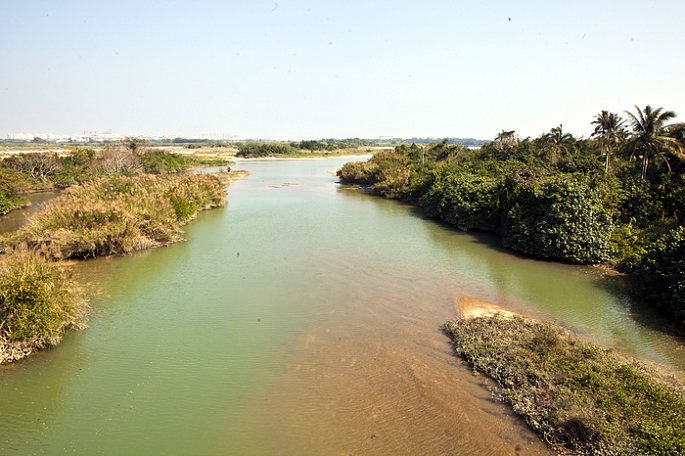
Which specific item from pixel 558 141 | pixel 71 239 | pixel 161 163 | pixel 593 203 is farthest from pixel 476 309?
pixel 161 163

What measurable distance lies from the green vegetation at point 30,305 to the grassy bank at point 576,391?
10.1m

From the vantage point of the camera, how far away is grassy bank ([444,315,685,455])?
22.2 ft

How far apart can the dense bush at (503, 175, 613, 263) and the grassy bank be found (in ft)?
25.6

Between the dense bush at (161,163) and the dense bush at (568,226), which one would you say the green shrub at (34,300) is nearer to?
the dense bush at (568,226)

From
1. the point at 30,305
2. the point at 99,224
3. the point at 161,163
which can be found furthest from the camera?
the point at 161,163

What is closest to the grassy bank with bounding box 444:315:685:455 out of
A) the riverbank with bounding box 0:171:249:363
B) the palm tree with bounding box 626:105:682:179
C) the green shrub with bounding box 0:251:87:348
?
the green shrub with bounding box 0:251:87:348

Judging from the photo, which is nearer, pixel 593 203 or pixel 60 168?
pixel 593 203

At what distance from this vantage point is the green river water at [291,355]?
7723 mm

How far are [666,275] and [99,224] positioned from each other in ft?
71.2

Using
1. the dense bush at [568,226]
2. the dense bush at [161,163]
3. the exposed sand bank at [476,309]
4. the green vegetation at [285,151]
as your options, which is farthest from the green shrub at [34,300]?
the green vegetation at [285,151]

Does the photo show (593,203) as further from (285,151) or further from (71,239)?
(285,151)

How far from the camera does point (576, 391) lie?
8031mm

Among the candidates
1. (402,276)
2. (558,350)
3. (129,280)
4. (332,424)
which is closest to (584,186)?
(402,276)

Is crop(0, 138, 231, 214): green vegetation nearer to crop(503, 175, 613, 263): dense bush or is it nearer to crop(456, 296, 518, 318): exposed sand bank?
crop(456, 296, 518, 318): exposed sand bank
